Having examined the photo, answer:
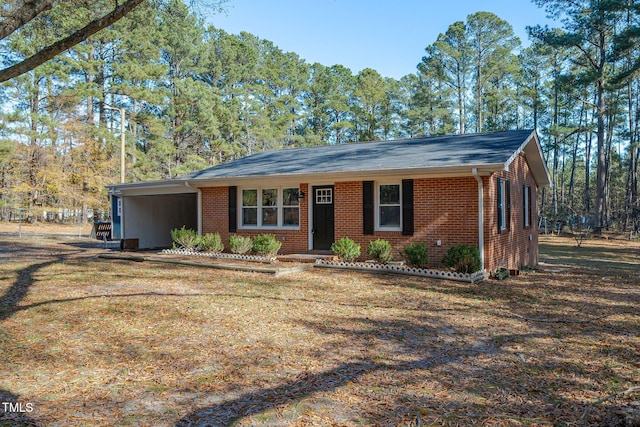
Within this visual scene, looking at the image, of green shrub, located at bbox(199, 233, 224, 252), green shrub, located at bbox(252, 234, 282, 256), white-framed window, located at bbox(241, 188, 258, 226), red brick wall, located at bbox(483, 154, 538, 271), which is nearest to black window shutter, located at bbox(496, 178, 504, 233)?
red brick wall, located at bbox(483, 154, 538, 271)

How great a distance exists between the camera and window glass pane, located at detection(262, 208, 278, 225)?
44.5ft

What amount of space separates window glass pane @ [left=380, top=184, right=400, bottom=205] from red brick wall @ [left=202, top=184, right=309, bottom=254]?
2296mm

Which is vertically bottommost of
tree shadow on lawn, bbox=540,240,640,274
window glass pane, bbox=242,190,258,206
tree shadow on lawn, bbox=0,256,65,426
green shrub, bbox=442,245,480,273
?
tree shadow on lawn, bbox=540,240,640,274

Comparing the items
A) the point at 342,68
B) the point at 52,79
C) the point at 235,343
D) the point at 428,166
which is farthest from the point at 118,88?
the point at 235,343

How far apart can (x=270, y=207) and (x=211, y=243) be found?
2.16 metres

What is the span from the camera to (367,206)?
1184 centimetres

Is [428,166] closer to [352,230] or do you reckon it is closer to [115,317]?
[352,230]

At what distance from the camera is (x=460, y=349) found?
16.7 ft

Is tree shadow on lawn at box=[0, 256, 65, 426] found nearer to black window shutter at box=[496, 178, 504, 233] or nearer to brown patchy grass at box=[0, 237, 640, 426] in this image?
brown patchy grass at box=[0, 237, 640, 426]

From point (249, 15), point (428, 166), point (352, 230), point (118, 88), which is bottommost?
point (352, 230)

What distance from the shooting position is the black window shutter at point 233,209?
13.8m

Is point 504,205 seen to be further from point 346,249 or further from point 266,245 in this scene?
point 266,245

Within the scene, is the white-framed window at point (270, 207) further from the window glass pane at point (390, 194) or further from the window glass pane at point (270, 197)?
the window glass pane at point (390, 194)

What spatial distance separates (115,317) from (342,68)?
4170cm
